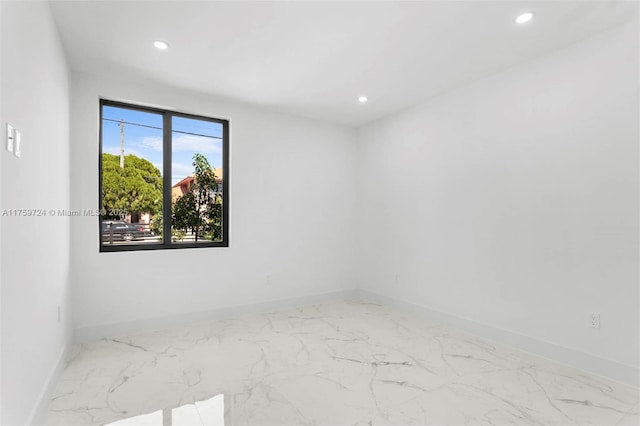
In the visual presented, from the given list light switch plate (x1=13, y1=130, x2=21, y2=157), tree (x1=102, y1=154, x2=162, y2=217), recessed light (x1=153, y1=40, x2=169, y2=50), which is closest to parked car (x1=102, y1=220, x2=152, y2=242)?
tree (x1=102, y1=154, x2=162, y2=217)

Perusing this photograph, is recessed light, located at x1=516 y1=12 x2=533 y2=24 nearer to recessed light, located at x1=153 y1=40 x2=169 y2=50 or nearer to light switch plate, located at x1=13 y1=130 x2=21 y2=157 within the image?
recessed light, located at x1=153 y1=40 x2=169 y2=50

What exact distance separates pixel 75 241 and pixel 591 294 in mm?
4263

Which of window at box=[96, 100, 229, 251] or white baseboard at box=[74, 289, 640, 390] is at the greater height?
window at box=[96, 100, 229, 251]

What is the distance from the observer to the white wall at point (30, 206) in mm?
1409

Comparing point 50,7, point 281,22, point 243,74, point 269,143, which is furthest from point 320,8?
point 269,143

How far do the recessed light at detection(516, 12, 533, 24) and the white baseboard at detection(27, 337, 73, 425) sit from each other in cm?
369

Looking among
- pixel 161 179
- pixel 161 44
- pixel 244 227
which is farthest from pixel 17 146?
pixel 244 227

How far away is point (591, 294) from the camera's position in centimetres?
250

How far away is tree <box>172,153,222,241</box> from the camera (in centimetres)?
377

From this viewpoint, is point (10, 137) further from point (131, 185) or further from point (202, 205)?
point (202, 205)

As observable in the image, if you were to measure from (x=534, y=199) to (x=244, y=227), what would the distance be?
291 cm

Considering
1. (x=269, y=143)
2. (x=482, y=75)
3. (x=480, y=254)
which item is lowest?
(x=480, y=254)

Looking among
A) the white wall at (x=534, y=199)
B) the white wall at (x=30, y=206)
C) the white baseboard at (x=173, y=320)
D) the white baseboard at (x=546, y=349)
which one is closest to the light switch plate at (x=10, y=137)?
the white wall at (x=30, y=206)

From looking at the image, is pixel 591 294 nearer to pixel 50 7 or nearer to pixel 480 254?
pixel 480 254
